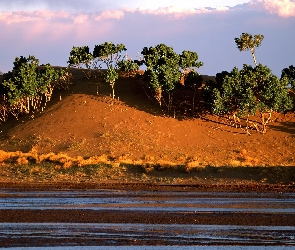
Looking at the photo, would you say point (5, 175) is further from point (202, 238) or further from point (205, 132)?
point (202, 238)

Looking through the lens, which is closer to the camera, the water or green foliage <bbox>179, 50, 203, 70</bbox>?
the water

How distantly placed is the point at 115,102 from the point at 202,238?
62.0 meters

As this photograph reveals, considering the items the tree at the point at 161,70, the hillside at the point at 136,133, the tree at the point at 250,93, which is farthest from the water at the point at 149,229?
the tree at the point at 161,70

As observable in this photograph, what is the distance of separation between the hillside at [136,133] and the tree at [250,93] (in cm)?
355

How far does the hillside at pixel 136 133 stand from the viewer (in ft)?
219

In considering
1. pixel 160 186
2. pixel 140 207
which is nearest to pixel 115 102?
pixel 160 186

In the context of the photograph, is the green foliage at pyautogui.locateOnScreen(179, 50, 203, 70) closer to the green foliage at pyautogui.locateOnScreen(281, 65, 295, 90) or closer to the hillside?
the hillside

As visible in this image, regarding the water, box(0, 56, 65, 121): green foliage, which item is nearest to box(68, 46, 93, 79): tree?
box(0, 56, 65, 121): green foliage

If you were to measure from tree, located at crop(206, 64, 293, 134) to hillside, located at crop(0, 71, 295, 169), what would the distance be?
11.7 ft

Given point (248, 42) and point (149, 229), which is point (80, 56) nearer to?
point (248, 42)

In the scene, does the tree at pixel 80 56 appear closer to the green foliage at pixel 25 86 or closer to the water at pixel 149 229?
the green foliage at pixel 25 86

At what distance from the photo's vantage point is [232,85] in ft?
238

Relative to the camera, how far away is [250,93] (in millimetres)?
71125

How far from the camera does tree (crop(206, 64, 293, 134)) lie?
235ft
